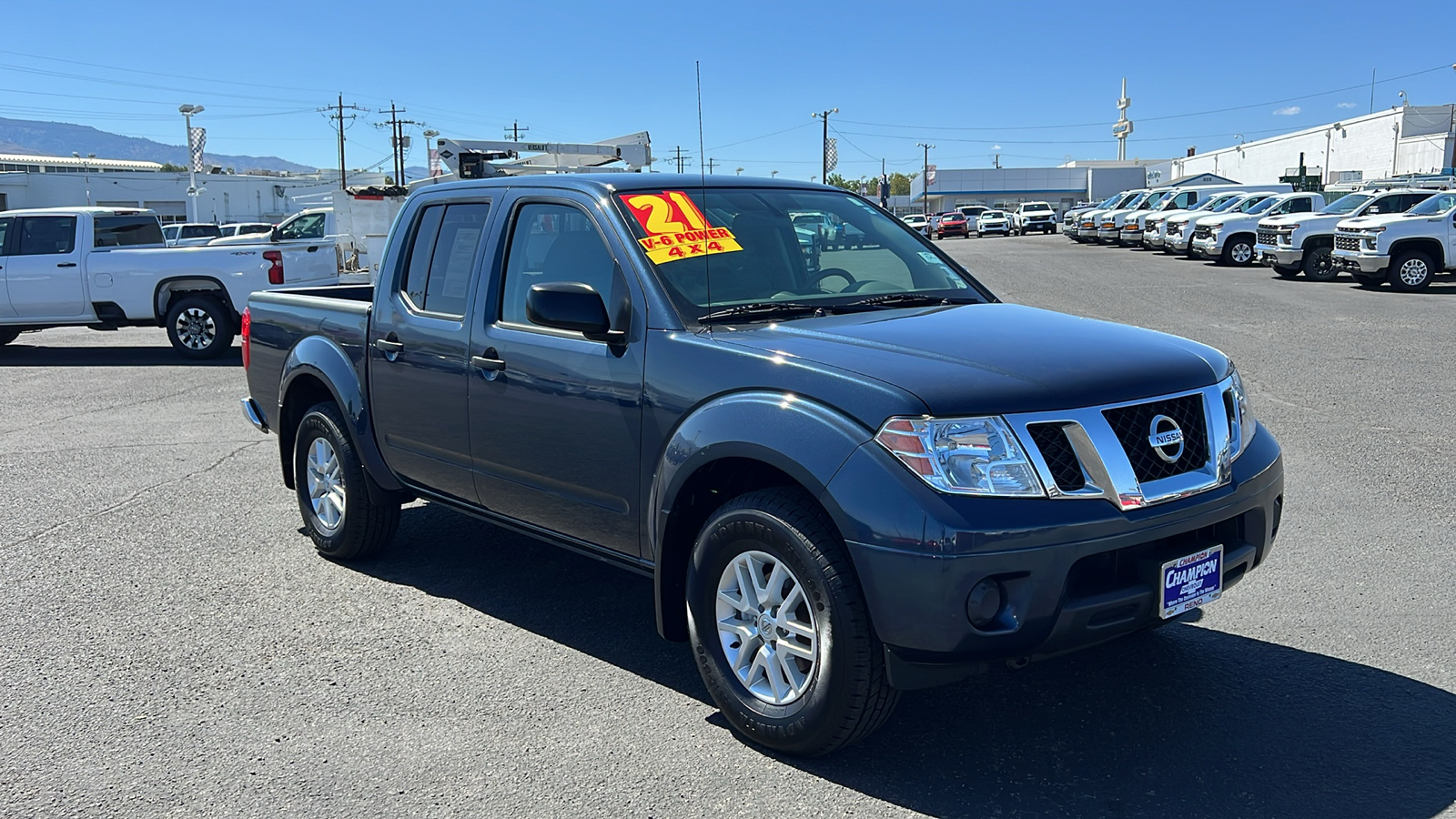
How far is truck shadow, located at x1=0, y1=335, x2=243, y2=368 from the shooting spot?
14641mm

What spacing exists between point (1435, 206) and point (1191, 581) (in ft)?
69.7

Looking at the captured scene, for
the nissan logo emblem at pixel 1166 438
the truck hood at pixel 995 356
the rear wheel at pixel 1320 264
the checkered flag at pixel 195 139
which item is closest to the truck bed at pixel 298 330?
the truck hood at pixel 995 356

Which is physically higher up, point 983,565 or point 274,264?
point 274,264

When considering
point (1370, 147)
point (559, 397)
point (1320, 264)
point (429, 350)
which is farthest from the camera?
point (1370, 147)

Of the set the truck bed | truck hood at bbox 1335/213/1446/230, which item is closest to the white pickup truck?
the truck bed

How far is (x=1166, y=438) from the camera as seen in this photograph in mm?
3559

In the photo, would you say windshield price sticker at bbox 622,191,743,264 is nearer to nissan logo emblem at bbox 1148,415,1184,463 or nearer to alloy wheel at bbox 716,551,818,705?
alloy wheel at bbox 716,551,818,705

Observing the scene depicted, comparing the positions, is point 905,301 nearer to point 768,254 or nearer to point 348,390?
point 768,254

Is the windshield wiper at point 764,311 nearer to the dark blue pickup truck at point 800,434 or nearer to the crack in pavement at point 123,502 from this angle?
the dark blue pickup truck at point 800,434

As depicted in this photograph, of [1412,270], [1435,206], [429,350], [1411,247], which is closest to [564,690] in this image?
[429,350]

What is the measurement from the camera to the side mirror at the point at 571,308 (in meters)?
4.12

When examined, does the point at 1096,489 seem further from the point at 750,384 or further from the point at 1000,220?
the point at 1000,220

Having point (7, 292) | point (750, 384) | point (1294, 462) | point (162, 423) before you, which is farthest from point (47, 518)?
point (7, 292)

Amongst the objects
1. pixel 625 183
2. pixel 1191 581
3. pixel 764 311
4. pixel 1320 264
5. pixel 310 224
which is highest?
pixel 310 224
